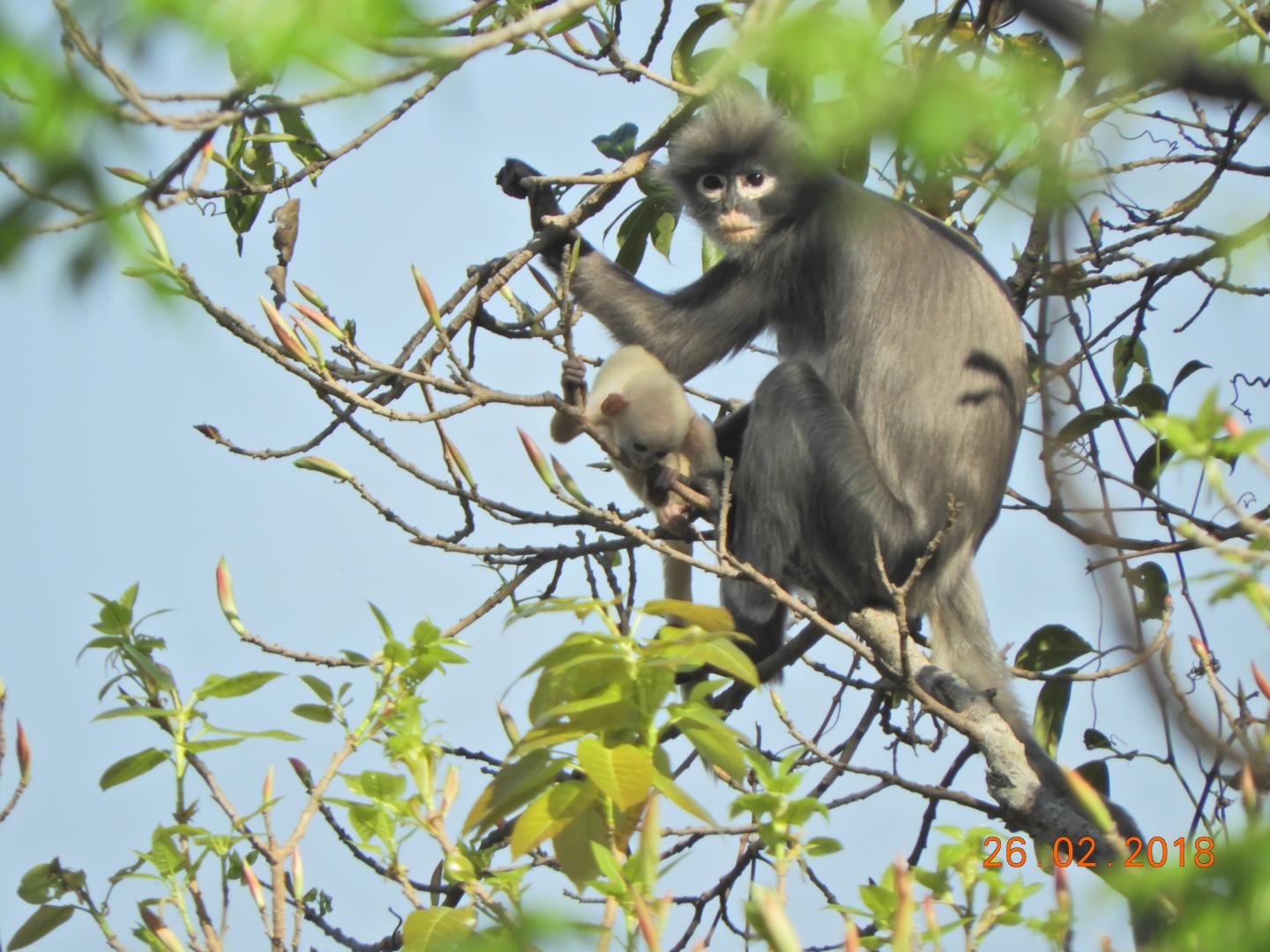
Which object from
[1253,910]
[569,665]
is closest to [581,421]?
[569,665]

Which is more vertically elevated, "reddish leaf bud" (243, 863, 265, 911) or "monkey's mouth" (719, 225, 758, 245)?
"monkey's mouth" (719, 225, 758, 245)

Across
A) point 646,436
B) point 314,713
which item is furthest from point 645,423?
point 314,713

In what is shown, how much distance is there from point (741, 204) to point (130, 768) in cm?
397

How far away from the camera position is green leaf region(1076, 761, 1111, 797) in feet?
13.9

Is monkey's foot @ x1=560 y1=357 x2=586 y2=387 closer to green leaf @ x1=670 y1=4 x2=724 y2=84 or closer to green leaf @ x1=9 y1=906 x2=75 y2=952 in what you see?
green leaf @ x1=670 y1=4 x2=724 y2=84

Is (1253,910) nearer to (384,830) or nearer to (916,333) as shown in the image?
(384,830)

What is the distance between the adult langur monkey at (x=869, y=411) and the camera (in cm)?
479

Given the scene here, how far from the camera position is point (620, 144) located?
4.49 m

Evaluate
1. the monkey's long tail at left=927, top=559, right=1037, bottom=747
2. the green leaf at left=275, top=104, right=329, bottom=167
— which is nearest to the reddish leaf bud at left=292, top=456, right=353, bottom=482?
the green leaf at left=275, top=104, right=329, bottom=167

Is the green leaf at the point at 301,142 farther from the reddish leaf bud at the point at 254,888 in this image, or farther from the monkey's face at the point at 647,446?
the reddish leaf bud at the point at 254,888

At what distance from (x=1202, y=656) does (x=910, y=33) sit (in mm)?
2950

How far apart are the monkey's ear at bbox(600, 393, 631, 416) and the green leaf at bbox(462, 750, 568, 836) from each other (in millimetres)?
2836

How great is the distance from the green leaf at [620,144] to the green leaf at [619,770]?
9.88 feet

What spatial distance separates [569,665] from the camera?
1838 mm
